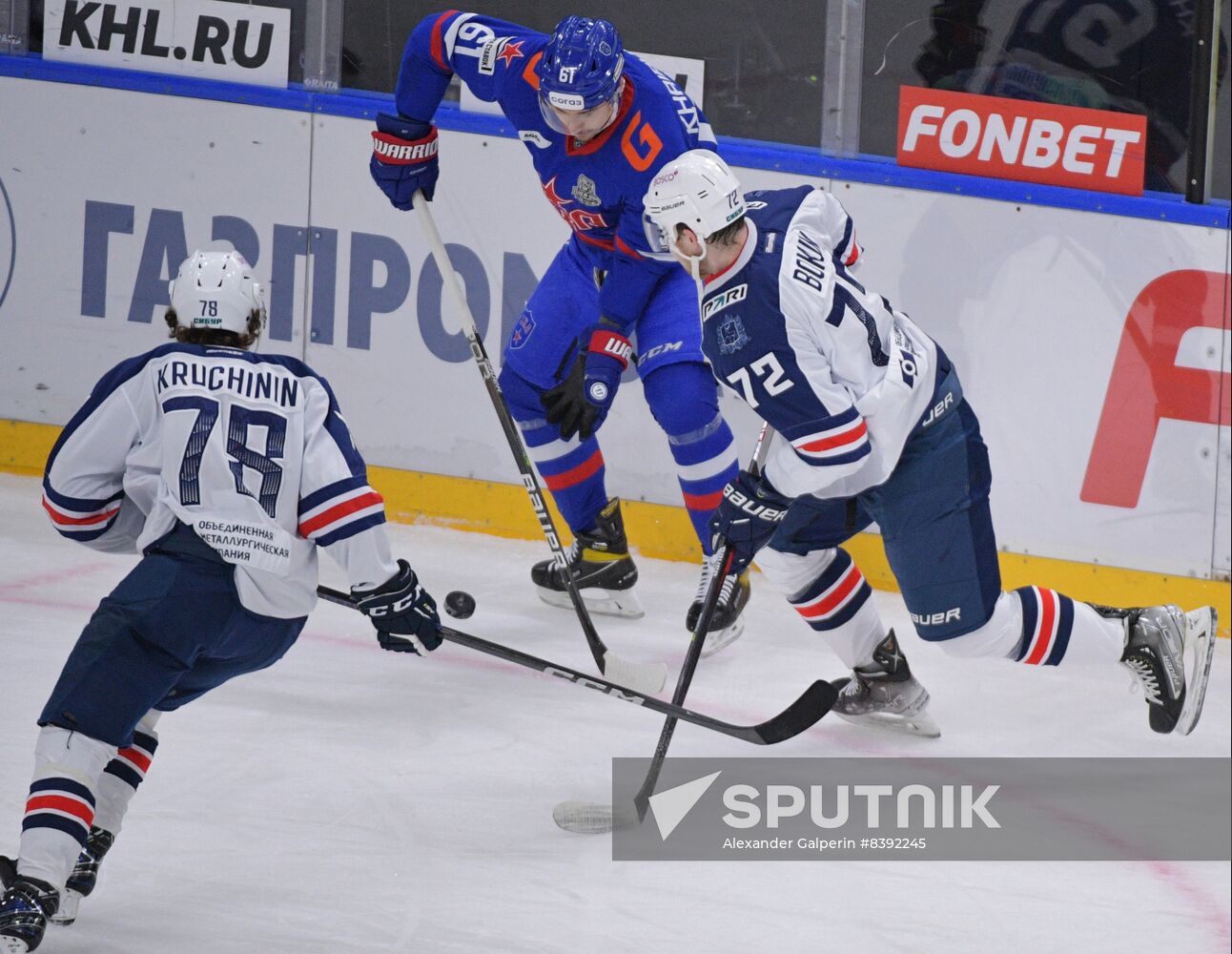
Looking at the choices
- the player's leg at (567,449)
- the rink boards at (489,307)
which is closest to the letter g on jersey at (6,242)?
the rink boards at (489,307)

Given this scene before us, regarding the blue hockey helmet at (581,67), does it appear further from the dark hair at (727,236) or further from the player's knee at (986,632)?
the player's knee at (986,632)

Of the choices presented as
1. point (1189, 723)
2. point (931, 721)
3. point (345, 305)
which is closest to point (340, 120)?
point (345, 305)

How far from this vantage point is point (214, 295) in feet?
8.35

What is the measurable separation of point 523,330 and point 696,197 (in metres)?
1.22

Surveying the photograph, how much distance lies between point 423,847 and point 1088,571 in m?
2.07

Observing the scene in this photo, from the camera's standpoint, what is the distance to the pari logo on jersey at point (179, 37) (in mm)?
4590

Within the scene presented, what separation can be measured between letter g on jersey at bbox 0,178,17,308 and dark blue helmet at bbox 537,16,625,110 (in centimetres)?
201

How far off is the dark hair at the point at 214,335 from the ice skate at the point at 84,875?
2.46ft

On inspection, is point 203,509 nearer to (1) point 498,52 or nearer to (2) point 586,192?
(2) point 586,192

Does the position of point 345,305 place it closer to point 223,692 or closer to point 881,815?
point 223,692

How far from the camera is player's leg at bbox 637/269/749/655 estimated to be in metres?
3.76

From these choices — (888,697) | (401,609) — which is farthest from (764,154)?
(401,609)

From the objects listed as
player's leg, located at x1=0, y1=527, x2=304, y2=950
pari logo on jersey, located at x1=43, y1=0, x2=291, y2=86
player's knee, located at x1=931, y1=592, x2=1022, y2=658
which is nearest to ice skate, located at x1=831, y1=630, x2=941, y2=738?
player's knee, located at x1=931, y1=592, x2=1022, y2=658

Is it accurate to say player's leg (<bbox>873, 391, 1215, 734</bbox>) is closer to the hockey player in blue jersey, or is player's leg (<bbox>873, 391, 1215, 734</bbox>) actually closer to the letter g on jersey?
the hockey player in blue jersey
